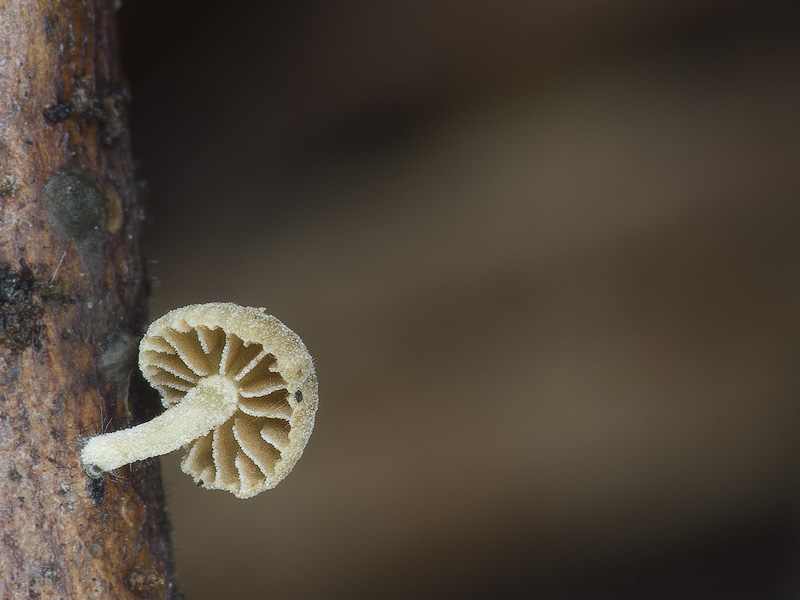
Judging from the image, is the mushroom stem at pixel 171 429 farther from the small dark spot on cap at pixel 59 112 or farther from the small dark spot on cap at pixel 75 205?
the small dark spot on cap at pixel 59 112

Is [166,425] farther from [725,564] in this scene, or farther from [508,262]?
[725,564]

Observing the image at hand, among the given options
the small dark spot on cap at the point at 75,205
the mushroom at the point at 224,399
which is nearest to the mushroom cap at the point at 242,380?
the mushroom at the point at 224,399

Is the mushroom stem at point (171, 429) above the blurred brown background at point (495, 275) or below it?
below

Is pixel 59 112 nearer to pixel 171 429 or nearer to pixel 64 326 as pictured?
pixel 64 326

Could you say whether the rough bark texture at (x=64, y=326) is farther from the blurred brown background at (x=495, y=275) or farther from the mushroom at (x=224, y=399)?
the blurred brown background at (x=495, y=275)

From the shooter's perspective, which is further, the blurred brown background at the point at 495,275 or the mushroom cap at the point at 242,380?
the blurred brown background at the point at 495,275

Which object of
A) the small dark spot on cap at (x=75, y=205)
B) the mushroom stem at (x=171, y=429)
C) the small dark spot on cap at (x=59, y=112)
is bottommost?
the mushroom stem at (x=171, y=429)

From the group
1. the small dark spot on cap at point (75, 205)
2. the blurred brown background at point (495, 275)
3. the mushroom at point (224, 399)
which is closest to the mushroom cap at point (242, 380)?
the mushroom at point (224, 399)

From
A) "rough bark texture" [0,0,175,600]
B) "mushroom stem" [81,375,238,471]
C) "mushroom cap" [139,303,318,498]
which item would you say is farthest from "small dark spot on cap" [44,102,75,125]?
"mushroom stem" [81,375,238,471]
